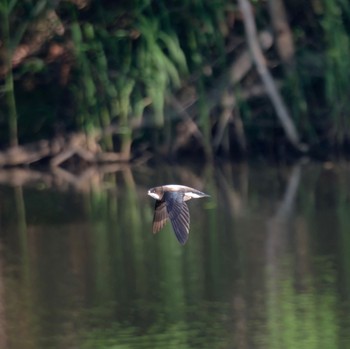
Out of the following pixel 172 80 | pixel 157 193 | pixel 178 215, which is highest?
pixel 172 80

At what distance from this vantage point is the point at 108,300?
326 inches

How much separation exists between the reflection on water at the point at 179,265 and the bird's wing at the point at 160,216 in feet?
1.92

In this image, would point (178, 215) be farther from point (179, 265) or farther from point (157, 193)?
point (179, 265)


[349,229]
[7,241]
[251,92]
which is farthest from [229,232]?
[251,92]

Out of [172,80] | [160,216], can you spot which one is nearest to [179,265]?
[160,216]

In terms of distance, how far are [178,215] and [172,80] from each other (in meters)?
7.47

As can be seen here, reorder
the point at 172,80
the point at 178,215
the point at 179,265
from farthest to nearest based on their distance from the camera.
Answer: the point at 172,80 → the point at 179,265 → the point at 178,215

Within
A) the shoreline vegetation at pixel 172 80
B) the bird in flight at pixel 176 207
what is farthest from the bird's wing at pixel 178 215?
the shoreline vegetation at pixel 172 80

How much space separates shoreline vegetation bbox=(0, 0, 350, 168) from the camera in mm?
13648

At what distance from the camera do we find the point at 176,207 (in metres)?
6.90

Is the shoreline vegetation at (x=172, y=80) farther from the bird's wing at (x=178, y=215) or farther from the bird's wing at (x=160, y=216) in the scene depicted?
the bird's wing at (x=178, y=215)

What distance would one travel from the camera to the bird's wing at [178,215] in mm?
6613

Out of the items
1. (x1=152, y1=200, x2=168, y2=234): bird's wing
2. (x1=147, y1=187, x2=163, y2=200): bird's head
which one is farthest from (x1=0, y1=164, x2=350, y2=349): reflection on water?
(x1=147, y1=187, x2=163, y2=200): bird's head

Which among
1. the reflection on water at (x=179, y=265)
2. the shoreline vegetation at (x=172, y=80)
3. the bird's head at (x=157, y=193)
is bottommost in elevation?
the reflection on water at (x=179, y=265)
